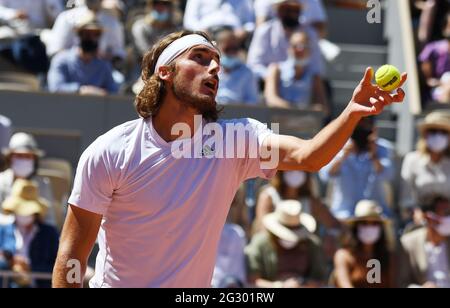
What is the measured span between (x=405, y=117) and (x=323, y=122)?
2.84ft

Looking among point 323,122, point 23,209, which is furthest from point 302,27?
point 23,209

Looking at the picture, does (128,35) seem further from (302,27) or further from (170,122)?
(170,122)

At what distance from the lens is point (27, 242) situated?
805cm

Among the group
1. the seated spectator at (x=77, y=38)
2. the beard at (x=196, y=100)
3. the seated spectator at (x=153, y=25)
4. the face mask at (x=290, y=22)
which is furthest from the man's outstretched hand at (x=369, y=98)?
the seated spectator at (x=153, y=25)

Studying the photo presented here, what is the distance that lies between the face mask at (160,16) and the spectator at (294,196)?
2.27 m

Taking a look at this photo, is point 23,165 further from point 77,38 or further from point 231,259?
point 231,259

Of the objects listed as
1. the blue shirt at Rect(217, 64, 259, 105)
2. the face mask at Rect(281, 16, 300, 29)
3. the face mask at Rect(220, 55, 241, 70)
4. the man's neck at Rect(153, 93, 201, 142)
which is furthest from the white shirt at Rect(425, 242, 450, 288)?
the man's neck at Rect(153, 93, 201, 142)

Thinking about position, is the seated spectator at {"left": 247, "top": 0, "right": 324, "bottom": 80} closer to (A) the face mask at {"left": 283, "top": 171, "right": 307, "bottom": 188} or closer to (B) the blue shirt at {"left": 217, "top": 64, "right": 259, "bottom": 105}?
(B) the blue shirt at {"left": 217, "top": 64, "right": 259, "bottom": 105}

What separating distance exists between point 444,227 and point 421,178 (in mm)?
625

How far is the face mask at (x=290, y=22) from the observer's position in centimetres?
1018

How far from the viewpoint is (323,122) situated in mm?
9688

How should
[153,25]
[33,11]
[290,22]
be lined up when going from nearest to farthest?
[290,22] < [153,25] < [33,11]

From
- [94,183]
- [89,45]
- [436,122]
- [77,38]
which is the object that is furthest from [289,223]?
[94,183]

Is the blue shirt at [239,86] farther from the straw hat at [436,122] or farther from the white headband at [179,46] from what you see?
the white headband at [179,46]
